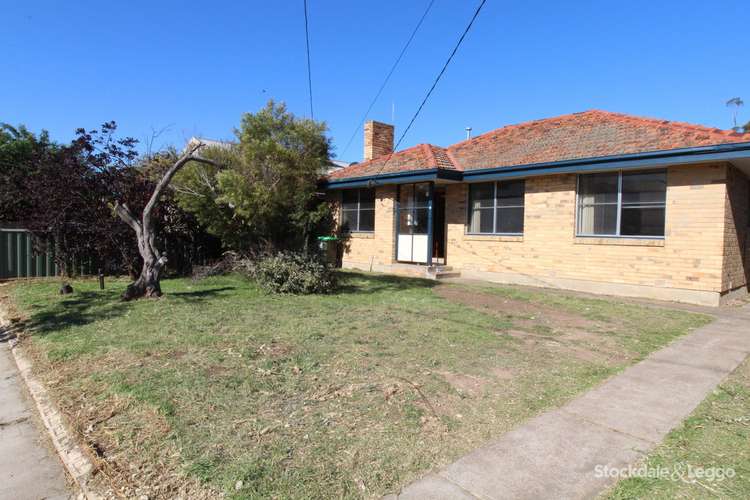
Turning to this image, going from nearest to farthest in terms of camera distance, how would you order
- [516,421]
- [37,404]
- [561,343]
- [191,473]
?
[191,473] < [516,421] < [37,404] < [561,343]

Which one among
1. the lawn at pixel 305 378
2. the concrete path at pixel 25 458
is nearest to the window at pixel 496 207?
the lawn at pixel 305 378

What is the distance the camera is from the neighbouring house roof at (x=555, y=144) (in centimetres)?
1024

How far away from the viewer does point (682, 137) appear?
10.1 m

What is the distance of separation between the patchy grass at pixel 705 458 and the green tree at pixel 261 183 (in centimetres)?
873

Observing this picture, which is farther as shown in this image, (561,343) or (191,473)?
(561,343)

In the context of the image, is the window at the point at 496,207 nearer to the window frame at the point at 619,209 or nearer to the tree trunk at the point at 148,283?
the window frame at the point at 619,209

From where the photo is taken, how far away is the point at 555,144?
12.6 meters

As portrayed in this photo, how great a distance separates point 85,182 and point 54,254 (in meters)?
2.34

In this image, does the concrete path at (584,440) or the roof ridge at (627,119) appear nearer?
the concrete path at (584,440)

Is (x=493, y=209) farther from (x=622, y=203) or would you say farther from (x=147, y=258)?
(x=147, y=258)

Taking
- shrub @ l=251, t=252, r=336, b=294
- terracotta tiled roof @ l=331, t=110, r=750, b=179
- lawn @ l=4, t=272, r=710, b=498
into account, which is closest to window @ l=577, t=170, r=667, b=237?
terracotta tiled roof @ l=331, t=110, r=750, b=179

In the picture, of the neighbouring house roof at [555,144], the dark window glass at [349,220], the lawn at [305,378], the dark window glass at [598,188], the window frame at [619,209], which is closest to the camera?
the lawn at [305,378]

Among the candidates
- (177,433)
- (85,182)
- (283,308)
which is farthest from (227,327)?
(85,182)

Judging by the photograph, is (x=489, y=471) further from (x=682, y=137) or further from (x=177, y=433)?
(x=682, y=137)
